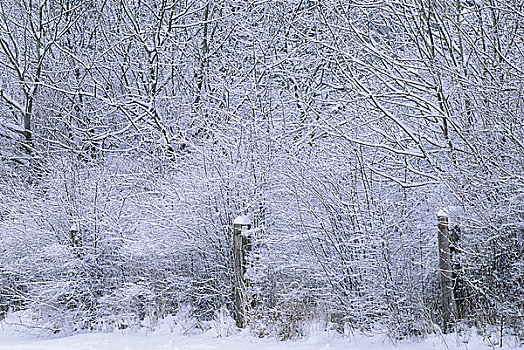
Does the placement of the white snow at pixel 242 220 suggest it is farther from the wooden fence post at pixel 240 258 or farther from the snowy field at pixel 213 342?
the snowy field at pixel 213 342

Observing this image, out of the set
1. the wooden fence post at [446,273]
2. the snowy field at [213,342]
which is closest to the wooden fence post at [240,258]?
the snowy field at [213,342]

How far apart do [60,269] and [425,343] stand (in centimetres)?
523

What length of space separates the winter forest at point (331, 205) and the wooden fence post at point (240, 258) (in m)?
0.07

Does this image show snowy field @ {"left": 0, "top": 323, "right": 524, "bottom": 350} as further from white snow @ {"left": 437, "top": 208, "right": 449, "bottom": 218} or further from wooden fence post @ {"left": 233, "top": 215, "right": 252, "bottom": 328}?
white snow @ {"left": 437, "top": 208, "right": 449, "bottom": 218}

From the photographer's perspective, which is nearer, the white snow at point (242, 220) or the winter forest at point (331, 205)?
the winter forest at point (331, 205)

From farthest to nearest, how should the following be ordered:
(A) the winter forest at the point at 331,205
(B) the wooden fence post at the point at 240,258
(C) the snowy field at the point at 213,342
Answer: (B) the wooden fence post at the point at 240,258, (A) the winter forest at the point at 331,205, (C) the snowy field at the point at 213,342

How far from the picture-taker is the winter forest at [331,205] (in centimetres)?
607

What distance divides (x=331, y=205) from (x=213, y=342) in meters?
2.02

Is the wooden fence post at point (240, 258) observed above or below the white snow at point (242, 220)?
below

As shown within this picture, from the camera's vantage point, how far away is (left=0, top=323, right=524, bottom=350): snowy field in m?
5.77

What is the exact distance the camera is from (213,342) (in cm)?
704

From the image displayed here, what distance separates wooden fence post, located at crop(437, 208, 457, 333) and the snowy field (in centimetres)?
20

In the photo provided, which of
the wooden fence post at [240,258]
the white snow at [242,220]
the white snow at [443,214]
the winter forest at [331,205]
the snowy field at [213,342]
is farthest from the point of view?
the white snow at [242,220]

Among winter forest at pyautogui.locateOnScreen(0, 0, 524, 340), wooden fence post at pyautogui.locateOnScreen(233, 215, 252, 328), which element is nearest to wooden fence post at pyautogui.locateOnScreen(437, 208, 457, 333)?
winter forest at pyautogui.locateOnScreen(0, 0, 524, 340)
